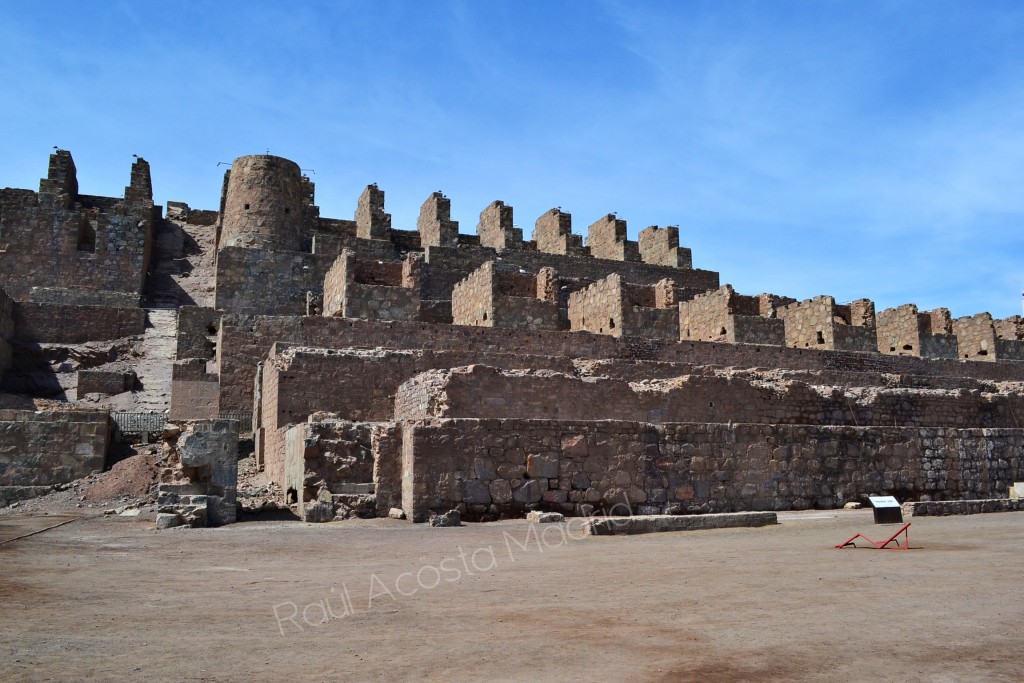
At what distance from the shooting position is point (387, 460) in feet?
34.2

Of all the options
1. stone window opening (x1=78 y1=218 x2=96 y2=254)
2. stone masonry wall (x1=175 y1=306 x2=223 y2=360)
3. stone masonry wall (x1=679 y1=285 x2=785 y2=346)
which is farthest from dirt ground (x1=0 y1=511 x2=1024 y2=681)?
stone window opening (x1=78 y1=218 x2=96 y2=254)

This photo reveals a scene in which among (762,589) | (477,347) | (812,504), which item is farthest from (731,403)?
(762,589)

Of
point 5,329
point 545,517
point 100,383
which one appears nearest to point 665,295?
point 100,383

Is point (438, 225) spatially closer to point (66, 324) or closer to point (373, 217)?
point (373, 217)

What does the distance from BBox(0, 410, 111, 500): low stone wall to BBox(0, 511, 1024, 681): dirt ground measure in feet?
17.4

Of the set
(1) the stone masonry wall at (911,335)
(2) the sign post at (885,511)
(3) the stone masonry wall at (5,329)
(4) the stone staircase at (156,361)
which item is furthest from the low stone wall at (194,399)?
(1) the stone masonry wall at (911,335)

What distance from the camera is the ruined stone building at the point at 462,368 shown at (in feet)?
35.2

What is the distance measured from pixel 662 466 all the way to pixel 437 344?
8.38 metres

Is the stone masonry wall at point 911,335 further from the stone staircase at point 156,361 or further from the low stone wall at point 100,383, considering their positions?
the low stone wall at point 100,383

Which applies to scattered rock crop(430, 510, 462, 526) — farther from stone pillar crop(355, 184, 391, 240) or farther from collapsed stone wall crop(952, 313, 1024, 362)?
collapsed stone wall crop(952, 313, 1024, 362)

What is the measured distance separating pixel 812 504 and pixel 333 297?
14571mm

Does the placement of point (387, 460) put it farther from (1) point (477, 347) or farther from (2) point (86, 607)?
(1) point (477, 347)

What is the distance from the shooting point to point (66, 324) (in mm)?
22609

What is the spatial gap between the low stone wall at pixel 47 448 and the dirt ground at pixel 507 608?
531cm
